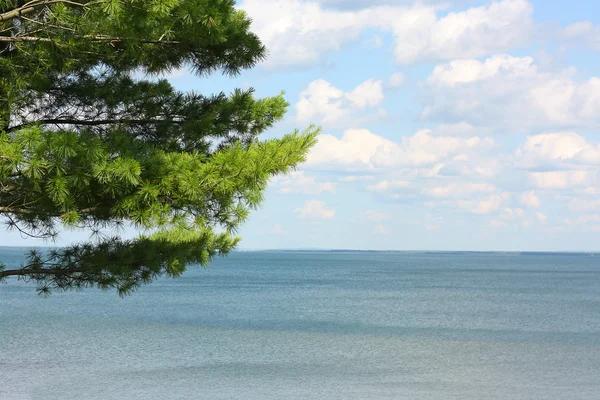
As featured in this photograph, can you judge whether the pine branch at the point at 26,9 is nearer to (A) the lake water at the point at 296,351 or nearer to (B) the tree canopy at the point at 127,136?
(B) the tree canopy at the point at 127,136

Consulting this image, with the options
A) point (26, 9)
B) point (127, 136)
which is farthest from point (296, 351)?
point (26, 9)

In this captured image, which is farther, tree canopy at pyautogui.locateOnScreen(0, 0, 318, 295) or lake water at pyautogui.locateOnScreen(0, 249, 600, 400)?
lake water at pyautogui.locateOnScreen(0, 249, 600, 400)

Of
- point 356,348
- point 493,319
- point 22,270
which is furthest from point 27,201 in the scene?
point 493,319

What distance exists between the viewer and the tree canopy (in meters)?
6.46

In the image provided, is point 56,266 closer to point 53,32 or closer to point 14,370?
point 53,32

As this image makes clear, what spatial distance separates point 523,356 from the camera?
70.7ft

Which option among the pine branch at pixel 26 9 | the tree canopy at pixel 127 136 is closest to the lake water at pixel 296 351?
the tree canopy at pixel 127 136

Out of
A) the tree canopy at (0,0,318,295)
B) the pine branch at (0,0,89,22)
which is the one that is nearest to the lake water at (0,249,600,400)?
the tree canopy at (0,0,318,295)

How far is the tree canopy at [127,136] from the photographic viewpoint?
6457 mm

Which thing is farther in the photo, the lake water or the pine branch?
the lake water

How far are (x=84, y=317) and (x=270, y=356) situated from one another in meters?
15.6

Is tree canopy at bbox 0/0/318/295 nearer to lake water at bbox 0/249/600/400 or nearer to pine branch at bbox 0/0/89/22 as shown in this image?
pine branch at bbox 0/0/89/22

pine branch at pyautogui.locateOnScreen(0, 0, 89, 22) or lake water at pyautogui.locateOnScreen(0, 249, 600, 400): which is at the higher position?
pine branch at pyautogui.locateOnScreen(0, 0, 89, 22)

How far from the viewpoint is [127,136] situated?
7227 mm
